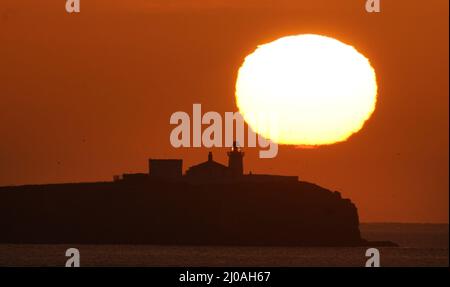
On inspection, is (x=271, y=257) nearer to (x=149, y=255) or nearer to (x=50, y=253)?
(x=149, y=255)

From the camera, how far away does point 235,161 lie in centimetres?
19125

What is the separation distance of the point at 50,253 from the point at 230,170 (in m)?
28.6

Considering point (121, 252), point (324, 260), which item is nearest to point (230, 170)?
point (121, 252)

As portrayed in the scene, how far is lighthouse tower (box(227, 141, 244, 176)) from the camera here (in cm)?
18512

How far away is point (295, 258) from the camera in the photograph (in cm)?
16850

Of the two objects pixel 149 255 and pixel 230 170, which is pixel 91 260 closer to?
pixel 149 255

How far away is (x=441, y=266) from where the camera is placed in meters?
160

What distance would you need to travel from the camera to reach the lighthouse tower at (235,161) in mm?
185125
